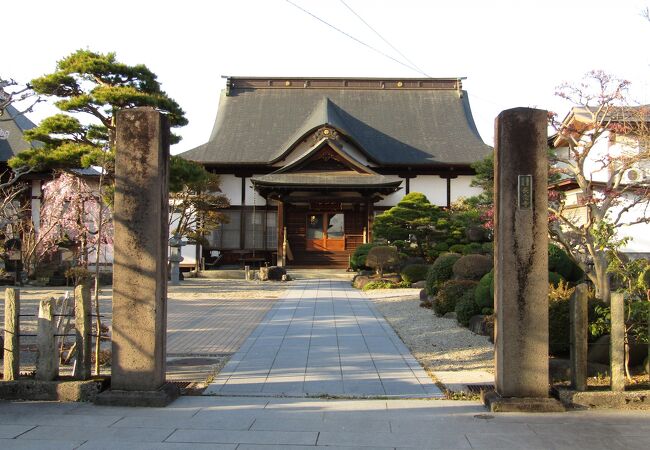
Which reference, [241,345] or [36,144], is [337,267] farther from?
[241,345]

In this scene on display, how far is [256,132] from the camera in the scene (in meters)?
30.9

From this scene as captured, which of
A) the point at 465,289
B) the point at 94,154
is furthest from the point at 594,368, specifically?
the point at 94,154

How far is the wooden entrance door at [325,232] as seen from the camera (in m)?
28.0

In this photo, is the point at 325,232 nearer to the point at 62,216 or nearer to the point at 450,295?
the point at 62,216

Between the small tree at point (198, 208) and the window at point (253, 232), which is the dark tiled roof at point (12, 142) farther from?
the window at point (253, 232)

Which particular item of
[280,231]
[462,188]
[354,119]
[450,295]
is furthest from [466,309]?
[354,119]

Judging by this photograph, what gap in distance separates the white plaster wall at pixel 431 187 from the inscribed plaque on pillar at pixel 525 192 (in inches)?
886

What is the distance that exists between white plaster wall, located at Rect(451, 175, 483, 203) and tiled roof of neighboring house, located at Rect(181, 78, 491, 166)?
1.08 m

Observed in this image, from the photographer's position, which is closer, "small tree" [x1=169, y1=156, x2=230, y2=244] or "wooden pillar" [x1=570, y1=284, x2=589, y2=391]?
"wooden pillar" [x1=570, y1=284, x2=589, y2=391]

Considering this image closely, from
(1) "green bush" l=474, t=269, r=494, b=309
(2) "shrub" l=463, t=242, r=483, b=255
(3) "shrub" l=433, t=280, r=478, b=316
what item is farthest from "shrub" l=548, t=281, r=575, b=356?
(2) "shrub" l=463, t=242, r=483, b=255

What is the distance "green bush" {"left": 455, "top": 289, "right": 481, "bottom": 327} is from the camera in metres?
11.0

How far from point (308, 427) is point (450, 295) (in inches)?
302

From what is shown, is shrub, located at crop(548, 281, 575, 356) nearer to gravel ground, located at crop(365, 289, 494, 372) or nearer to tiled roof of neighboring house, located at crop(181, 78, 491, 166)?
gravel ground, located at crop(365, 289, 494, 372)

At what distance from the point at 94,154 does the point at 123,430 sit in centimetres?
1270
